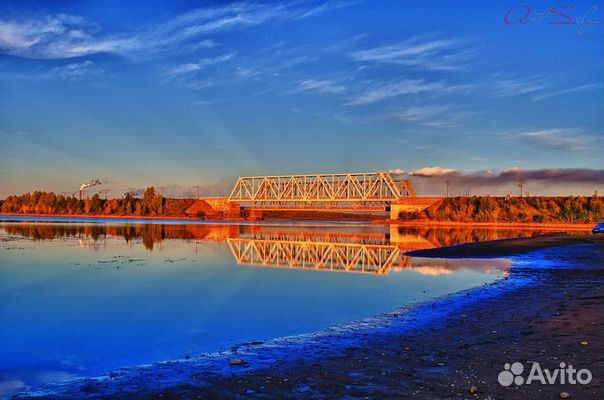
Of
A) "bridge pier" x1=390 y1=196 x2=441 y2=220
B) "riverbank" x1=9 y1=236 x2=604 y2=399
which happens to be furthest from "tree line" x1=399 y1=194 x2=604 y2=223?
"riverbank" x1=9 y1=236 x2=604 y2=399

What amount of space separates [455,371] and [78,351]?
24.7 feet

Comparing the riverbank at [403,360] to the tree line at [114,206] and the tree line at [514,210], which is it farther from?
the tree line at [114,206]

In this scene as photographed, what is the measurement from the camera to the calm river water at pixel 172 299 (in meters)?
10.5

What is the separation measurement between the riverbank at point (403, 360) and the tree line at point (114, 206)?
168521 mm

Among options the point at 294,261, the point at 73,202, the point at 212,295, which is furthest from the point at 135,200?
the point at 212,295

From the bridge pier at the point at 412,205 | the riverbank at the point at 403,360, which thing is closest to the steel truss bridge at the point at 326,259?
the riverbank at the point at 403,360

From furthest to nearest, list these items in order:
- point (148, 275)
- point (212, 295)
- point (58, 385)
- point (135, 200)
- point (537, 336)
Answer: point (135, 200)
point (148, 275)
point (212, 295)
point (537, 336)
point (58, 385)

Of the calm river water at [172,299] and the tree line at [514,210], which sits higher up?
the tree line at [514,210]

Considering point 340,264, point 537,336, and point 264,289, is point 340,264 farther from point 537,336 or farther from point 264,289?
point 537,336

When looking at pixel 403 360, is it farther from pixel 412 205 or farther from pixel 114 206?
pixel 114 206

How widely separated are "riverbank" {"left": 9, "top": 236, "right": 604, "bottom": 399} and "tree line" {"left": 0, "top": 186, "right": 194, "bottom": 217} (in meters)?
169

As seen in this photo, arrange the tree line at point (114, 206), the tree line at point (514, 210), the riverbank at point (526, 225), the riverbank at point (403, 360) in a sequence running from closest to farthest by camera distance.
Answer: the riverbank at point (403, 360) < the riverbank at point (526, 225) < the tree line at point (514, 210) < the tree line at point (114, 206)

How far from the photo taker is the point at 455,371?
817 cm

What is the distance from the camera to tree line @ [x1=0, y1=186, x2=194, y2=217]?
177875 millimetres
